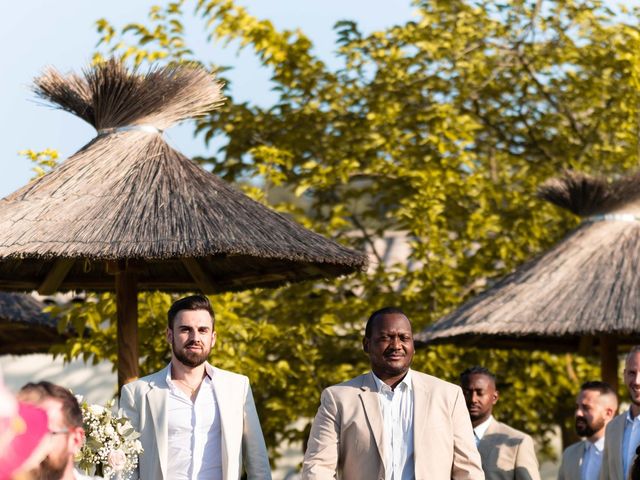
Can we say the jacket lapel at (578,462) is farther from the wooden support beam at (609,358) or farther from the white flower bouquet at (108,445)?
the white flower bouquet at (108,445)

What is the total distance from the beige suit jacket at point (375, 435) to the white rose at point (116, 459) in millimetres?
780

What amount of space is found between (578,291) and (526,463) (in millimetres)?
2409

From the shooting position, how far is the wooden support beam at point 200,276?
23.9 ft

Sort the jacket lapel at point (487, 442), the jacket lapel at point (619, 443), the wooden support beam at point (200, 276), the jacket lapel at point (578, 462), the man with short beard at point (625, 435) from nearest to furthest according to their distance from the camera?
the man with short beard at point (625, 435) < the jacket lapel at point (619, 443) < the jacket lapel at point (487, 442) < the wooden support beam at point (200, 276) < the jacket lapel at point (578, 462)

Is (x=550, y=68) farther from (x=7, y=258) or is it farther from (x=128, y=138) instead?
(x=7, y=258)

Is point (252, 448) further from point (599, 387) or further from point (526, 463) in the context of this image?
point (599, 387)

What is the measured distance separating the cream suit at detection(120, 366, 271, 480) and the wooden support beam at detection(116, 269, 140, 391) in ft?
4.83

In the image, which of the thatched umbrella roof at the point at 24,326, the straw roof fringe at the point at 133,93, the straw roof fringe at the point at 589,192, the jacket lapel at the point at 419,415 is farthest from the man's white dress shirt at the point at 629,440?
the thatched umbrella roof at the point at 24,326

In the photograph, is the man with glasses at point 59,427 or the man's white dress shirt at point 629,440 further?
the man's white dress shirt at point 629,440

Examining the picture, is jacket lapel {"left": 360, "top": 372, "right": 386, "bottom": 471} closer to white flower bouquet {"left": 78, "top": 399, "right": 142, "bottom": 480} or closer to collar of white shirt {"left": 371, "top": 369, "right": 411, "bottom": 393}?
collar of white shirt {"left": 371, "top": 369, "right": 411, "bottom": 393}

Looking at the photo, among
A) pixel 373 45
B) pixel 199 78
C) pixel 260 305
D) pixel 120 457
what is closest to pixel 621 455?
pixel 120 457

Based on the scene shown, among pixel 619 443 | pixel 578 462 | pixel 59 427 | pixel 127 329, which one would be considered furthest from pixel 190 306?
pixel 578 462

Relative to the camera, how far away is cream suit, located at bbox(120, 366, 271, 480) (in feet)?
16.8

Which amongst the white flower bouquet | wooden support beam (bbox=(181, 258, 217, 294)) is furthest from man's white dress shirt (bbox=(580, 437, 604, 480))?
the white flower bouquet
